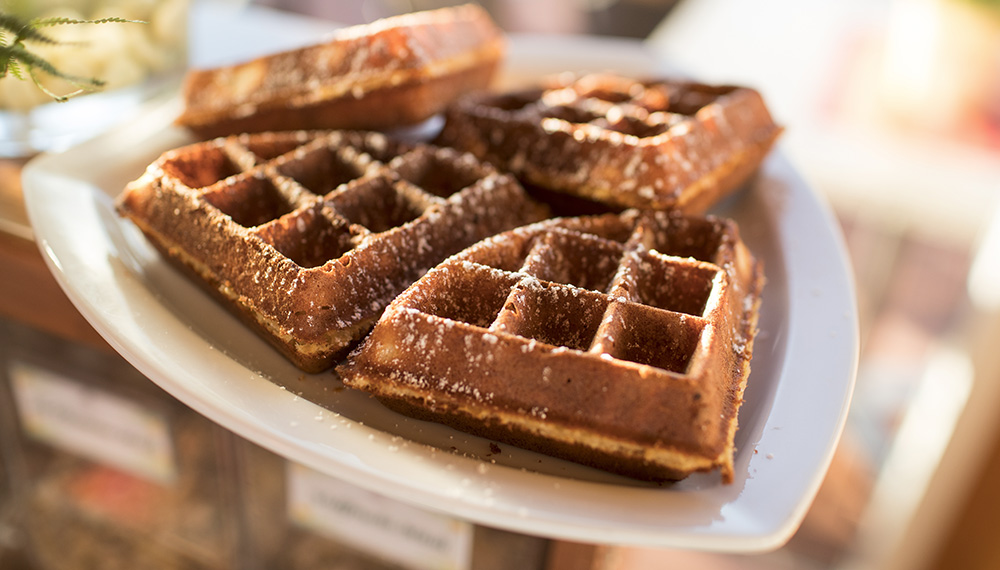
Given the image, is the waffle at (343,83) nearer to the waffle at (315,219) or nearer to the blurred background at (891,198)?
the waffle at (315,219)

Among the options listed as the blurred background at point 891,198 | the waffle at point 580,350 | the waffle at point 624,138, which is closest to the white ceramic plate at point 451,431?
the waffle at point 580,350

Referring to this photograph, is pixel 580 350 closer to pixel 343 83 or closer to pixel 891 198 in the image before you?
pixel 343 83

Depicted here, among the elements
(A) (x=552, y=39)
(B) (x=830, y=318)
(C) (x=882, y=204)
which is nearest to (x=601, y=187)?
(B) (x=830, y=318)

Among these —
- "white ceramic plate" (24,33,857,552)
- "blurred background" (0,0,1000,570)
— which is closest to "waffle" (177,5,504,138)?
"white ceramic plate" (24,33,857,552)

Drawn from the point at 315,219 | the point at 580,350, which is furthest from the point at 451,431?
the point at 315,219

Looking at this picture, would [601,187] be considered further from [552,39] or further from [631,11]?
[631,11]

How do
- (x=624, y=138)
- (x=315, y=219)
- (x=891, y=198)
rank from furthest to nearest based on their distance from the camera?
(x=891, y=198), (x=624, y=138), (x=315, y=219)
